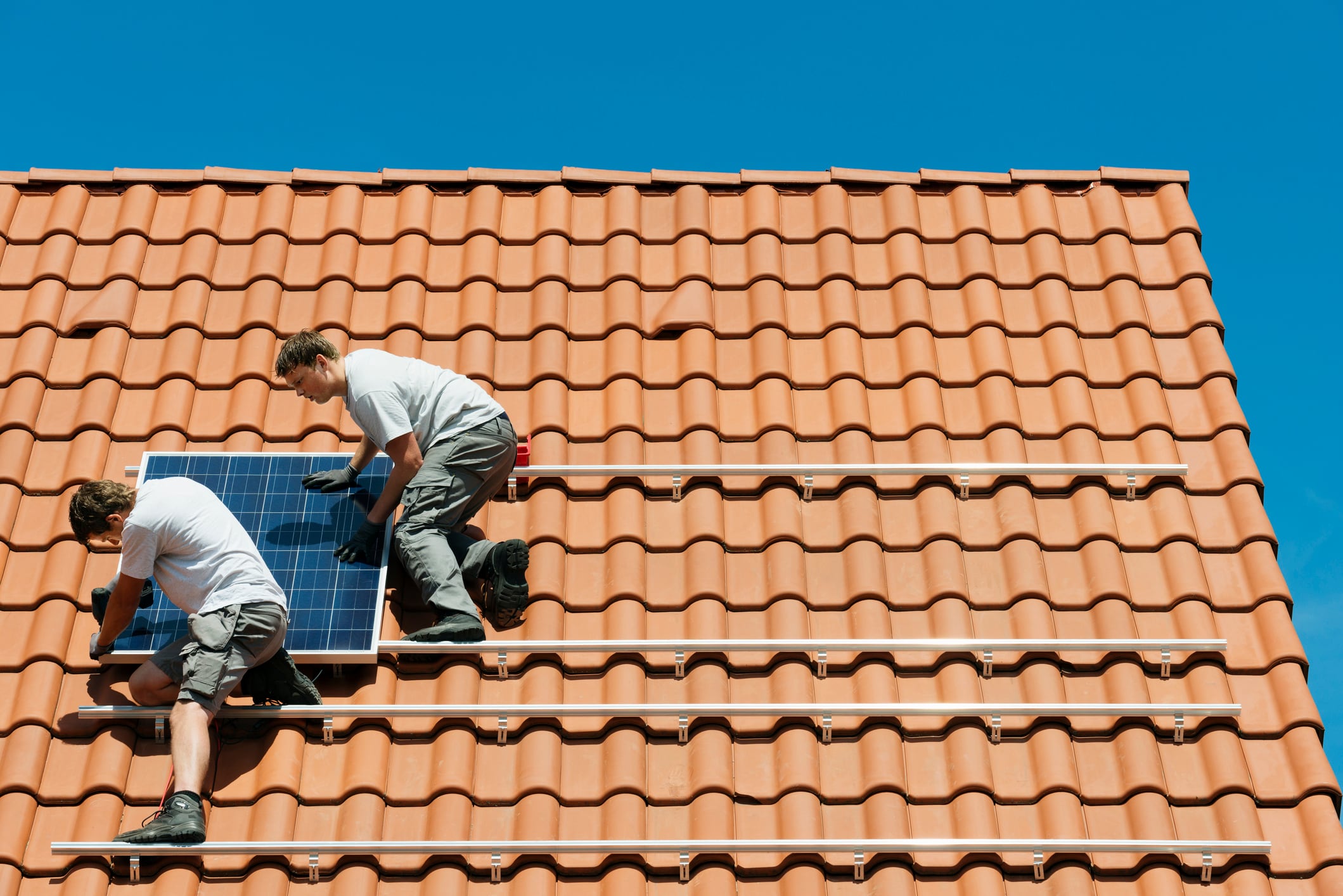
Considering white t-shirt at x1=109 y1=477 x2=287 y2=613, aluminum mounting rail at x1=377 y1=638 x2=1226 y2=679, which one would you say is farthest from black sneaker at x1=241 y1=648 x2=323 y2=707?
aluminum mounting rail at x1=377 y1=638 x2=1226 y2=679

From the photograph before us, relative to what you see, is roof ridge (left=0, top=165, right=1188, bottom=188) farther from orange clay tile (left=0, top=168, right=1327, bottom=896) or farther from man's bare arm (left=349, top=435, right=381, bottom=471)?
man's bare arm (left=349, top=435, right=381, bottom=471)

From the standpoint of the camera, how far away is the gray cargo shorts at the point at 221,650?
6.16 metres

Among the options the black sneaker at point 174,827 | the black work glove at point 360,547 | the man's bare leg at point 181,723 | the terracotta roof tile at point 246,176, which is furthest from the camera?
the terracotta roof tile at point 246,176

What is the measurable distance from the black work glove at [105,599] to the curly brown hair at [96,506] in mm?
403

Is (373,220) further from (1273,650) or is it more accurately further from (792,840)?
(1273,650)

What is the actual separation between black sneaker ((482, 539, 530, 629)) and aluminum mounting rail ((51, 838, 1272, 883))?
1094 mm

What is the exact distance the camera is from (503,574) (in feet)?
22.1

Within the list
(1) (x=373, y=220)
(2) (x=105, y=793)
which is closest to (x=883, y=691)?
(2) (x=105, y=793)

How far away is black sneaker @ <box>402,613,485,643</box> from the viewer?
21.6ft

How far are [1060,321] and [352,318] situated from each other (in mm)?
3637

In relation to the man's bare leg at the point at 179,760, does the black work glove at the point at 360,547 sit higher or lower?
higher

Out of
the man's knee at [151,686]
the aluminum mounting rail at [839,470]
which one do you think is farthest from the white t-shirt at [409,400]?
the man's knee at [151,686]

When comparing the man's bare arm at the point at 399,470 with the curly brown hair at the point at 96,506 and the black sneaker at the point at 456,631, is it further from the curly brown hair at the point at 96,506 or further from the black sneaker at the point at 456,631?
the curly brown hair at the point at 96,506

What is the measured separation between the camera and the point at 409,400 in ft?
22.6
